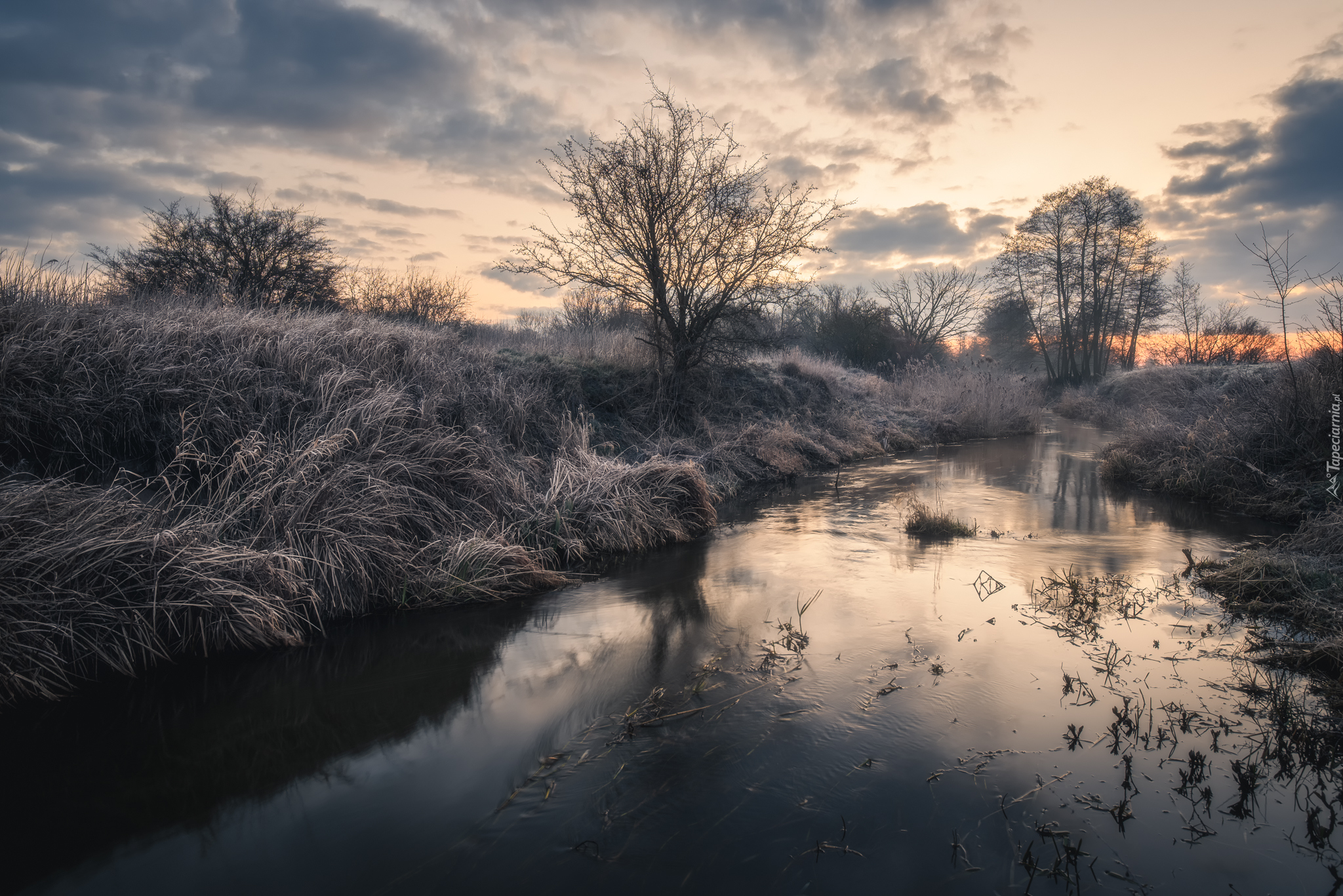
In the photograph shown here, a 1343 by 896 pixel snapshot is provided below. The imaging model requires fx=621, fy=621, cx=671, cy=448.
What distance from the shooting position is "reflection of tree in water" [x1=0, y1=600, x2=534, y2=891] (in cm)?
317

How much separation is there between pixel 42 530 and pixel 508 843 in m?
4.21

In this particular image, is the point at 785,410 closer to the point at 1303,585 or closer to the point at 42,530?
the point at 1303,585

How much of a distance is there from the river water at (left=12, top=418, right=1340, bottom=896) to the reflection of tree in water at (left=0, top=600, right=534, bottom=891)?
18mm

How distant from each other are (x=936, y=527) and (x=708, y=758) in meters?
5.90

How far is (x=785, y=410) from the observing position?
17031 mm

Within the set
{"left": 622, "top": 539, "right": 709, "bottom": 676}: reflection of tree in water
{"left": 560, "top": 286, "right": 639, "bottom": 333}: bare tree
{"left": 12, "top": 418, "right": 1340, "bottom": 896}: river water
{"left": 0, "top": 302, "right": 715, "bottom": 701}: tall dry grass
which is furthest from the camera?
{"left": 560, "top": 286, "right": 639, "bottom": 333}: bare tree

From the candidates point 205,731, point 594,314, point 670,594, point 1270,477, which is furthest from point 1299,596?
point 594,314

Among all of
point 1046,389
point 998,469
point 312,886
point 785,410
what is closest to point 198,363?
point 312,886

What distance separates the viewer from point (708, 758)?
3594mm

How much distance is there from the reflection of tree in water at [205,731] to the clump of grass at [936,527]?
5693mm

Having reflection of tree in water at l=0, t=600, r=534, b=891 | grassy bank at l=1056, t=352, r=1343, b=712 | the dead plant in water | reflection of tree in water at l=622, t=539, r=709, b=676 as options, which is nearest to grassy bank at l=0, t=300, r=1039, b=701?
reflection of tree in water at l=0, t=600, r=534, b=891

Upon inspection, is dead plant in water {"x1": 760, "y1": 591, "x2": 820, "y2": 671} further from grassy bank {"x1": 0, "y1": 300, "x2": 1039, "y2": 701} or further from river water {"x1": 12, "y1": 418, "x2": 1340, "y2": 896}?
grassy bank {"x1": 0, "y1": 300, "x2": 1039, "y2": 701}

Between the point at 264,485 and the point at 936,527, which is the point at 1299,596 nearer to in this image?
the point at 936,527

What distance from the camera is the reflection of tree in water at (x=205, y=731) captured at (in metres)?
3.17
